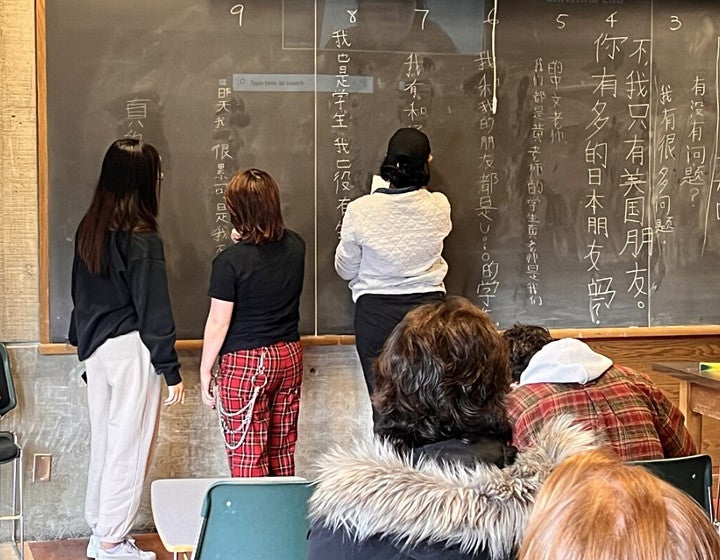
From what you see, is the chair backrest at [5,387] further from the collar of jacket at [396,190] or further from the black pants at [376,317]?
the collar of jacket at [396,190]

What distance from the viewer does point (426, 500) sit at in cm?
155

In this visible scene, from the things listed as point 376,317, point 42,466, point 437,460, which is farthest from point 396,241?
point 437,460

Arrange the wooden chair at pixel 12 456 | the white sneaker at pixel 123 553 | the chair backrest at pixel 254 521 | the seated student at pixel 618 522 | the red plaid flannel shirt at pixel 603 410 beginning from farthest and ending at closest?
the white sneaker at pixel 123 553 → the wooden chair at pixel 12 456 → the red plaid flannel shirt at pixel 603 410 → the chair backrest at pixel 254 521 → the seated student at pixel 618 522

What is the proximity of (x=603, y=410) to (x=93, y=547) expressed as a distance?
2073mm

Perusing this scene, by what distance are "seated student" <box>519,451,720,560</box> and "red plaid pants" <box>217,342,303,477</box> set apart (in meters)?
2.54

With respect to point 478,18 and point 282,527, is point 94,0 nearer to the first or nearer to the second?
point 478,18

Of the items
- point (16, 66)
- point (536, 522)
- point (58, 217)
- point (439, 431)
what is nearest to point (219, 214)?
point (58, 217)

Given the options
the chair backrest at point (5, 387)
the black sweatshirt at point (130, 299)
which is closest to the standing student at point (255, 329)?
the black sweatshirt at point (130, 299)

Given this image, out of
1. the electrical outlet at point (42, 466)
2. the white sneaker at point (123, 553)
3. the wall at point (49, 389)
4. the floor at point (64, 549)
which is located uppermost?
the wall at point (49, 389)

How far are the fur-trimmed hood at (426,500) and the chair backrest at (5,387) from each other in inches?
89.1

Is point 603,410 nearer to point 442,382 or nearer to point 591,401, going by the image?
point 591,401

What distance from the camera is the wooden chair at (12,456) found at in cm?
338

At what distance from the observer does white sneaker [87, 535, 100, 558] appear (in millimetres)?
3568

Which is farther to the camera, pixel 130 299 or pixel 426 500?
pixel 130 299
